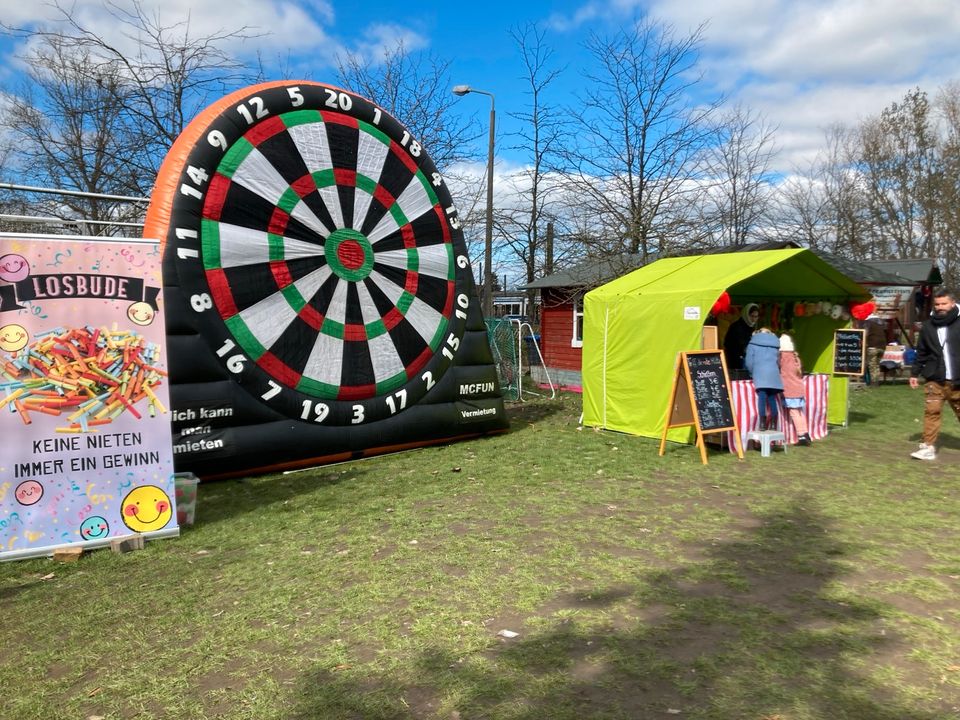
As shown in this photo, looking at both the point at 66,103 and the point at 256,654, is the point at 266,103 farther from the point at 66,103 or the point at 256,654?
the point at 66,103

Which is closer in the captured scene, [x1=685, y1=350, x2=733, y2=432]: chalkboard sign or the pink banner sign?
the pink banner sign

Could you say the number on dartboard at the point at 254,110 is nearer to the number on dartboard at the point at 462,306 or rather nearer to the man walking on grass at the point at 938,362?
the number on dartboard at the point at 462,306

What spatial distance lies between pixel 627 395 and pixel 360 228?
4.47 meters

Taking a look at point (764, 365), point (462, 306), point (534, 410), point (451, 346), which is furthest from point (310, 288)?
point (534, 410)

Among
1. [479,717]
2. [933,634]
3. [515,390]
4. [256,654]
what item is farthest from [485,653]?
[515,390]

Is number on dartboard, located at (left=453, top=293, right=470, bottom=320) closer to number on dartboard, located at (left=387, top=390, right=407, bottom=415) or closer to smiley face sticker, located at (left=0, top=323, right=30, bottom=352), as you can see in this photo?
number on dartboard, located at (left=387, top=390, right=407, bottom=415)

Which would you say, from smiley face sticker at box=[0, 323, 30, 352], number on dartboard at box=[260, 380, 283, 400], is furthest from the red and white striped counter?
smiley face sticker at box=[0, 323, 30, 352]

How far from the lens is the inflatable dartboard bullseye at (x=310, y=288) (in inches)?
271

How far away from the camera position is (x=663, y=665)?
321 centimetres

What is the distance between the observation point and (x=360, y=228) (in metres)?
8.25

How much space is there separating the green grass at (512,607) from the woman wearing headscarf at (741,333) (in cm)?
404

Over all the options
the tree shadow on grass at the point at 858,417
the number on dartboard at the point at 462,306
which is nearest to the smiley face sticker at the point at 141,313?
the number on dartboard at the point at 462,306

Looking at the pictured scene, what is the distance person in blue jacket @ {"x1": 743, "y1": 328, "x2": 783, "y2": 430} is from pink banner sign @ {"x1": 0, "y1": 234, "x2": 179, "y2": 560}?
6991mm

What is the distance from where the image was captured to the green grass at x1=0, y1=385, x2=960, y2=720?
2.96 m
